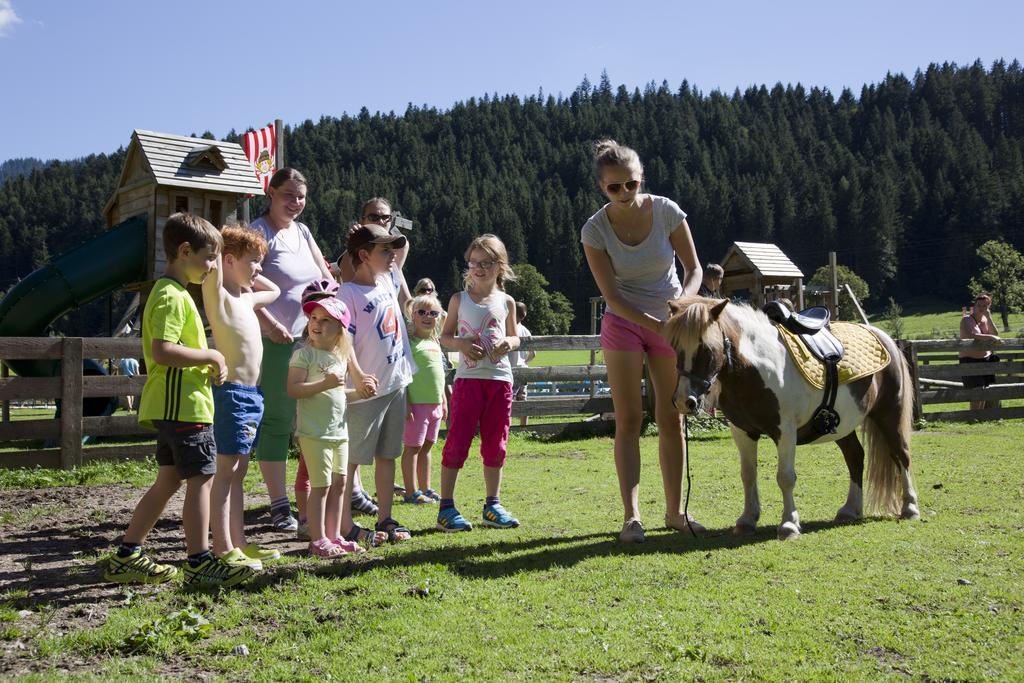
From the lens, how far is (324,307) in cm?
462

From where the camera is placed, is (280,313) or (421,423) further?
(421,423)

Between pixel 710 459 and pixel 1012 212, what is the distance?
12047 centimetres

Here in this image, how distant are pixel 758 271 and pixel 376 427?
1172 cm

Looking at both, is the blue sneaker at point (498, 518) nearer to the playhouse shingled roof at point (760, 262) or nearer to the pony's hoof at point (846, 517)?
the pony's hoof at point (846, 517)

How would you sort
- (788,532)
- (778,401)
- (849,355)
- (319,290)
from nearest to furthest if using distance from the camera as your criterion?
(319,290), (788,532), (778,401), (849,355)

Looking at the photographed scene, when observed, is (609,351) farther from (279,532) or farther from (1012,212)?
(1012,212)

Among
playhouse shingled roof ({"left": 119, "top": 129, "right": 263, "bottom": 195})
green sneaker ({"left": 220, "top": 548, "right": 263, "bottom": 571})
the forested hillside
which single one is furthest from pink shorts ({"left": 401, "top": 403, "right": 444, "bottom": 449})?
the forested hillside

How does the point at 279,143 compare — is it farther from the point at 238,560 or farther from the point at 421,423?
the point at 238,560

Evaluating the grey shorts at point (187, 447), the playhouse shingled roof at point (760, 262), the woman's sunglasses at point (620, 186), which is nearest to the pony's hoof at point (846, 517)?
the woman's sunglasses at point (620, 186)

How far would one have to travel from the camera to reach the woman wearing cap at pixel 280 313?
5.04 meters

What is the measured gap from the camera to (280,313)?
206 inches

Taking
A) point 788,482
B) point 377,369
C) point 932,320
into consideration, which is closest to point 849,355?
point 788,482

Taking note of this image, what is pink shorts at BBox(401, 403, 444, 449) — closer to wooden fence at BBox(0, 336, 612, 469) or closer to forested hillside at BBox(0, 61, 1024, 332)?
wooden fence at BBox(0, 336, 612, 469)

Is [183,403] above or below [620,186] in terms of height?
below
